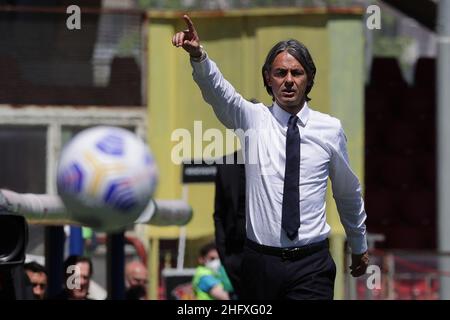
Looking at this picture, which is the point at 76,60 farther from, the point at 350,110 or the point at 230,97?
the point at 230,97

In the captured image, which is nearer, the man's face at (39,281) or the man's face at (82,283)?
the man's face at (82,283)

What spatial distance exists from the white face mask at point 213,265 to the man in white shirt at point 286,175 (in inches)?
196

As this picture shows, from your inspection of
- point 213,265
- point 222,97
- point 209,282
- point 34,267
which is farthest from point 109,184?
point 213,265

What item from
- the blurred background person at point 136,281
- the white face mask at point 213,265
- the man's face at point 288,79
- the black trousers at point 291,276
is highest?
the man's face at point 288,79

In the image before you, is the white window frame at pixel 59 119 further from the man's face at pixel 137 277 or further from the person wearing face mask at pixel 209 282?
the person wearing face mask at pixel 209 282

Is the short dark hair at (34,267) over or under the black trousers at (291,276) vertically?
under

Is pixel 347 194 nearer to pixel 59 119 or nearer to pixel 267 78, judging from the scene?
pixel 267 78

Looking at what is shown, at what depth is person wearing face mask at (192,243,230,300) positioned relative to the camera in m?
10.8

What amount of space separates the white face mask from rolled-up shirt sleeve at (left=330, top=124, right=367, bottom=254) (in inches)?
186

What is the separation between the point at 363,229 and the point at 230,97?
99 cm

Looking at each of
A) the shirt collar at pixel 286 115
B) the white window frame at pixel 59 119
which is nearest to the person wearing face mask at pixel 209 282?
the shirt collar at pixel 286 115

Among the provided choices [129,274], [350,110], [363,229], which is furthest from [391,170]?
[363,229]

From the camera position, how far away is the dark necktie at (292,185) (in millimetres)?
6066

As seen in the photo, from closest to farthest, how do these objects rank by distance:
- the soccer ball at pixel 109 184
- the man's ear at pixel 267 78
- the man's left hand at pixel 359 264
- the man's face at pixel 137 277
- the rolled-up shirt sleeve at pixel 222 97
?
the soccer ball at pixel 109 184 < the rolled-up shirt sleeve at pixel 222 97 < the man's ear at pixel 267 78 < the man's left hand at pixel 359 264 < the man's face at pixel 137 277
